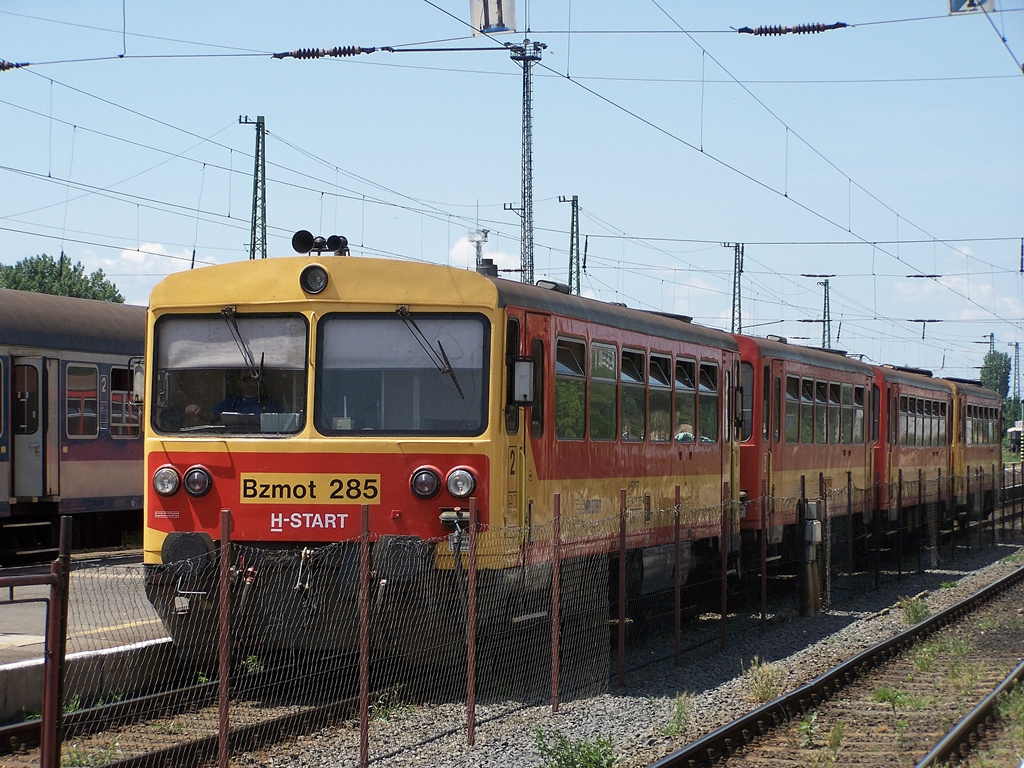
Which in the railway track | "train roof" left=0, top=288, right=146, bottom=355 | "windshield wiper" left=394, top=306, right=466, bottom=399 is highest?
"train roof" left=0, top=288, right=146, bottom=355

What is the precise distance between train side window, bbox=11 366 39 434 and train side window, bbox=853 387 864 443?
40.0ft

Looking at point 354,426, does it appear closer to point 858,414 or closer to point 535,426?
point 535,426

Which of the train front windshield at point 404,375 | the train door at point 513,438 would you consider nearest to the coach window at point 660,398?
the train door at point 513,438

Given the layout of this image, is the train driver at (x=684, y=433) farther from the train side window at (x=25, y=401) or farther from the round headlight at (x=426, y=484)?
the train side window at (x=25, y=401)

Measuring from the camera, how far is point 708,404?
14641mm

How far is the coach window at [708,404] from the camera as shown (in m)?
14.4

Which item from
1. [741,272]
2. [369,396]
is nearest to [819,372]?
[369,396]

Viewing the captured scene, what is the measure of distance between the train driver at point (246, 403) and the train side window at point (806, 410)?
10.7 metres

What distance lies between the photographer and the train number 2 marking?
9445 millimetres

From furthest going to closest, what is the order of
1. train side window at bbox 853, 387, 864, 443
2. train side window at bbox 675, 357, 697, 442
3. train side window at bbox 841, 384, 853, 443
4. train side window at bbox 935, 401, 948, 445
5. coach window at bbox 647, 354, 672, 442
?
train side window at bbox 935, 401, 948, 445, train side window at bbox 853, 387, 864, 443, train side window at bbox 841, 384, 853, 443, train side window at bbox 675, 357, 697, 442, coach window at bbox 647, 354, 672, 442

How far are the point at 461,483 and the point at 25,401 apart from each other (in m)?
9.33

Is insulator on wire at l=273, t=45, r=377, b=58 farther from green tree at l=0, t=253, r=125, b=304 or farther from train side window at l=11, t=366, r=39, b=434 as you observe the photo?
green tree at l=0, t=253, r=125, b=304

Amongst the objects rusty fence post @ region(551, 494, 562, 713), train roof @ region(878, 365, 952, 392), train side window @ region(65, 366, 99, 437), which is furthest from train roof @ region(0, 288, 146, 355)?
train roof @ region(878, 365, 952, 392)

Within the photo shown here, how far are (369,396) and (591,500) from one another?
8.66 ft
